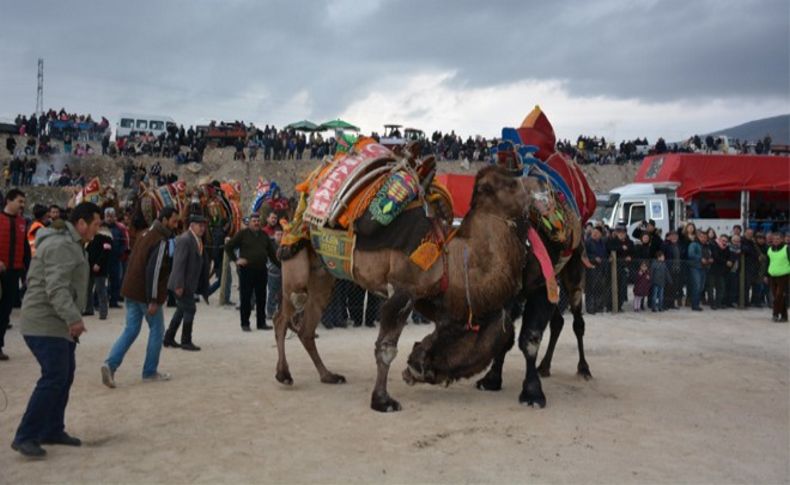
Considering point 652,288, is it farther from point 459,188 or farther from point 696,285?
point 459,188

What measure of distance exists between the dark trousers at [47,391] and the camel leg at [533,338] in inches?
172

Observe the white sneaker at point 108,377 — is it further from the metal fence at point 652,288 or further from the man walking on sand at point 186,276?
the metal fence at point 652,288

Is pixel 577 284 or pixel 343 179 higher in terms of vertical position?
pixel 343 179

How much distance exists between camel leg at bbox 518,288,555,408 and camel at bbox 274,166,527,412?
44 cm

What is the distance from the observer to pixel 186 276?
9758 millimetres

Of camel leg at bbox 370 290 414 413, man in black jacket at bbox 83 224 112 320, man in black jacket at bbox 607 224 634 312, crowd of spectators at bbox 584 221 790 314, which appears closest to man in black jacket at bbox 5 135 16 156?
man in black jacket at bbox 83 224 112 320

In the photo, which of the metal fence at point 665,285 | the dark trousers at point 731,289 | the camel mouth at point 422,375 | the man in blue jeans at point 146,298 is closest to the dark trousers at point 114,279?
the man in blue jeans at point 146,298

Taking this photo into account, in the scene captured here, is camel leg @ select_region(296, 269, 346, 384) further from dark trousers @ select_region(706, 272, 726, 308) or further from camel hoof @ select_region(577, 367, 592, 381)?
dark trousers @ select_region(706, 272, 726, 308)

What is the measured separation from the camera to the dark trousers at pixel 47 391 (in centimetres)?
529

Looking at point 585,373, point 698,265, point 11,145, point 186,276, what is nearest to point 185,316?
point 186,276

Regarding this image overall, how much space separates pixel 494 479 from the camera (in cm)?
503

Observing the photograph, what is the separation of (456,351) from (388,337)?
0.70 metres

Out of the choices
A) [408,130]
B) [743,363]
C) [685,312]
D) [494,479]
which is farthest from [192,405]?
[408,130]

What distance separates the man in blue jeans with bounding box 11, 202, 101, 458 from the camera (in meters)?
5.30
